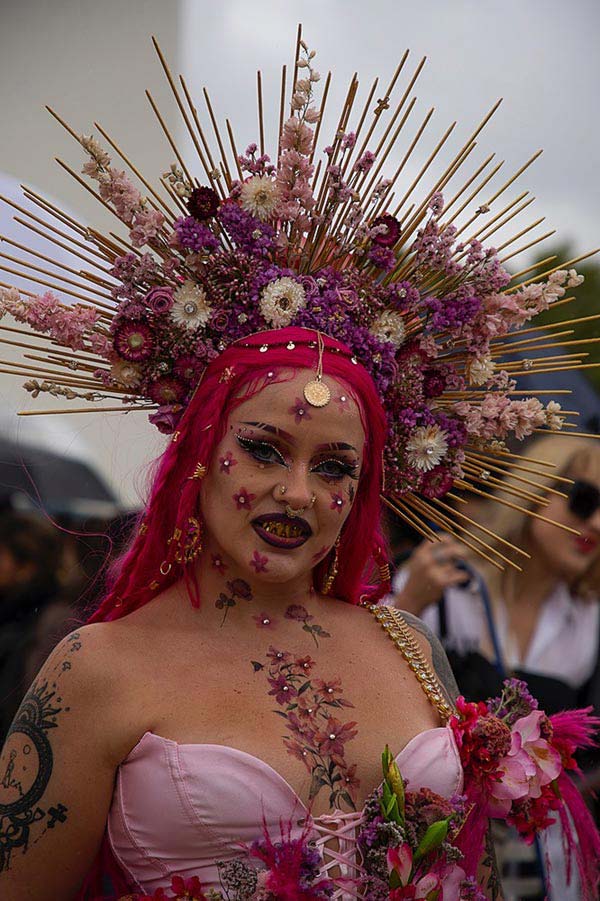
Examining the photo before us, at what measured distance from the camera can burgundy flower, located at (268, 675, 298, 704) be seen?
239cm

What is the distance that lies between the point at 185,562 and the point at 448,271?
3.14 feet

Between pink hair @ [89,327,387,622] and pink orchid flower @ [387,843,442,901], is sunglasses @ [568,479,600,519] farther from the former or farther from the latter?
pink orchid flower @ [387,843,442,901]

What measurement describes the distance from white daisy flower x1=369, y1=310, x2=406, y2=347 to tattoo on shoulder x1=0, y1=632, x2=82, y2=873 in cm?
109

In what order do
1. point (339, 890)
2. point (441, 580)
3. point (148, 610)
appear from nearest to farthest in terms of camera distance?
point (339, 890), point (148, 610), point (441, 580)

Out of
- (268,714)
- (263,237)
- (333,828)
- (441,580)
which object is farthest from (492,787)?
(441,580)

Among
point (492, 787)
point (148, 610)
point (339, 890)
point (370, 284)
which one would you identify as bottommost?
point (339, 890)

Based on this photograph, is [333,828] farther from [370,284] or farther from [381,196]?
[381,196]

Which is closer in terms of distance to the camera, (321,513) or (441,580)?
(321,513)

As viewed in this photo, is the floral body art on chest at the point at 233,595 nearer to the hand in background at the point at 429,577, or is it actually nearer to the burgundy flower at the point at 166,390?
the burgundy flower at the point at 166,390

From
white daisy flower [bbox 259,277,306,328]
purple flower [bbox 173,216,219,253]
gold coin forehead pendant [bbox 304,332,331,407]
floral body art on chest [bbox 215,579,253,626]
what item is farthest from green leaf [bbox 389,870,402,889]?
purple flower [bbox 173,216,219,253]

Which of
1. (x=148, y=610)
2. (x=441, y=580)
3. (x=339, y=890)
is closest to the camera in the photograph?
(x=339, y=890)

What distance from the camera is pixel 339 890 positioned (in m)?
2.29

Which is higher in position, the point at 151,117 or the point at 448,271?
the point at 151,117

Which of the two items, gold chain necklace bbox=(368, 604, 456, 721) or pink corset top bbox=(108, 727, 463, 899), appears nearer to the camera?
pink corset top bbox=(108, 727, 463, 899)
